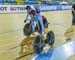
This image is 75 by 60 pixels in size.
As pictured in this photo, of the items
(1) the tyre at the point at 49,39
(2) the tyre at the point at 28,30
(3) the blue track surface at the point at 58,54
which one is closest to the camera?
(3) the blue track surface at the point at 58,54

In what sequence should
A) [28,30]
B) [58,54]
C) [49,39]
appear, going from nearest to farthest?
1. [58,54]
2. [49,39]
3. [28,30]

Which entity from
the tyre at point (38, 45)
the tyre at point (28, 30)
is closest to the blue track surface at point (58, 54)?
the tyre at point (38, 45)

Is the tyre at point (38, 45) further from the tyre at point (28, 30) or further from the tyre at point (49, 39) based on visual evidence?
the tyre at point (28, 30)

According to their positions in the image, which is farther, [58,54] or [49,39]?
[49,39]

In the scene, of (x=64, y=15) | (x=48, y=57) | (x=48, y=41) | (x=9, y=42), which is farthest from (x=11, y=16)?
(x=48, y=57)

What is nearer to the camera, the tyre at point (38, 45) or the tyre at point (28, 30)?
the tyre at point (38, 45)

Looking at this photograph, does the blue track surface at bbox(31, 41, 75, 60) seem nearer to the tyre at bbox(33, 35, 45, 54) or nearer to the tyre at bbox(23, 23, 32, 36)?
the tyre at bbox(33, 35, 45, 54)

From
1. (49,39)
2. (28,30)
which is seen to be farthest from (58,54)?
(28,30)

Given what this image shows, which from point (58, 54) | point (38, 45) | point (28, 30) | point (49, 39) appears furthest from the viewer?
point (28, 30)

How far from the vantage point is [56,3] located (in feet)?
19.3

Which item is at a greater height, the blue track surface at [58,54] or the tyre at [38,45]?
the tyre at [38,45]

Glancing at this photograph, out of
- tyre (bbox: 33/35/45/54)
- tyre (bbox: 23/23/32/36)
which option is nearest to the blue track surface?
tyre (bbox: 33/35/45/54)

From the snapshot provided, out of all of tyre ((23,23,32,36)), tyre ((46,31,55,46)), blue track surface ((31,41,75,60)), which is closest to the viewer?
blue track surface ((31,41,75,60))

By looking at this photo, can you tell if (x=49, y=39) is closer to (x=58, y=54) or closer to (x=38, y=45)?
(x=58, y=54)
